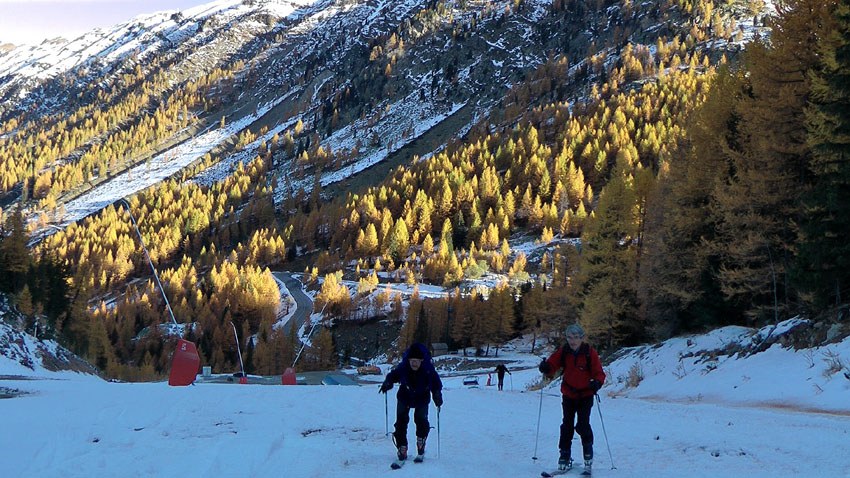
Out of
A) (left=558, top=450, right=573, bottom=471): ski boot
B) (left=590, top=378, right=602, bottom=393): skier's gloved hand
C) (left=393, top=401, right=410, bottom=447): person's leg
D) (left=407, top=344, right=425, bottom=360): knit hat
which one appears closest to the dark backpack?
(left=590, top=378, right=602, bottom=393): skier's gloved hand

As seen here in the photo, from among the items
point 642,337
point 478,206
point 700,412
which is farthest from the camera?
point 478,206

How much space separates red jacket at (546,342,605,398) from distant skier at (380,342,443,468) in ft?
5.19

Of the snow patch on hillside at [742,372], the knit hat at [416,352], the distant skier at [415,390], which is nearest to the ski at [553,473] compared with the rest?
the distant skier at [415,390]

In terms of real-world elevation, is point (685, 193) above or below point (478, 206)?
below

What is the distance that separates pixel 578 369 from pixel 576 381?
15cm

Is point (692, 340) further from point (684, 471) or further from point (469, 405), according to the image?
point (684, 471)

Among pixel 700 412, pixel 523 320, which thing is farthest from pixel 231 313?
pixel 700 412

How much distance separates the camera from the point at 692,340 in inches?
749

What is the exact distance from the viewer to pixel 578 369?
6387 millimetres

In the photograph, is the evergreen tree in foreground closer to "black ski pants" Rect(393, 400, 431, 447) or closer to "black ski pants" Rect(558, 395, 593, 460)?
"black ski pants" Rect(558, 395, 593, 460)

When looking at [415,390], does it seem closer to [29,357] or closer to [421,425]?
[421,425]

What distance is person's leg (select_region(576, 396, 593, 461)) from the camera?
6129 millimetres

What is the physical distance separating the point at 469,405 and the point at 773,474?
30.5 feet

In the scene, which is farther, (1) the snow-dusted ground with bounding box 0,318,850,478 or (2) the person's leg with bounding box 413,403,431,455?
(2) the person's leg with bounding box 413,403,431,455
